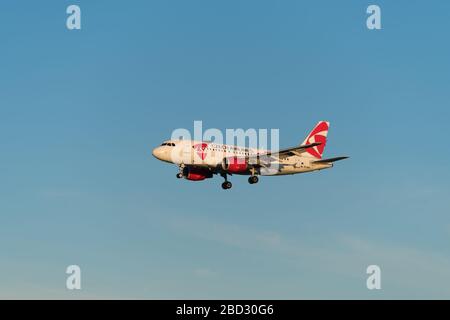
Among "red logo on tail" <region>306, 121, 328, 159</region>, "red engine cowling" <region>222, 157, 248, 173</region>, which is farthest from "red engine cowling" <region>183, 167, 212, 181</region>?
"red logo on tail" <region>306, 121, 328, 159</region>

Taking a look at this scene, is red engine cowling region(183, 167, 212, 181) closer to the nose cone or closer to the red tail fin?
the nose cone

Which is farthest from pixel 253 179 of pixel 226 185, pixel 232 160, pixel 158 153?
pixel 158 153

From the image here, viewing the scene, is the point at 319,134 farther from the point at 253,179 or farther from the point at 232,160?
the point at 232,160

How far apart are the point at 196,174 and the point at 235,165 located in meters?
5.29

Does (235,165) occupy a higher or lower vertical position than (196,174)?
higher

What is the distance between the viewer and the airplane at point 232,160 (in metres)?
99.6

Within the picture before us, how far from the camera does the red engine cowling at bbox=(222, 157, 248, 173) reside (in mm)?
101062

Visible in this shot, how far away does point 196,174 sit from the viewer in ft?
340

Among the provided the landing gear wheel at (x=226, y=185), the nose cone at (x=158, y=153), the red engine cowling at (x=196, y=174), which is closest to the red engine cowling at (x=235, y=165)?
the red engine cowling at (x=196, y=174)

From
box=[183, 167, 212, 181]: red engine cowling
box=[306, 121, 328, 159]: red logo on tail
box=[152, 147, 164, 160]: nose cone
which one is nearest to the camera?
box=[152, 147, 164, 160]: nose cone

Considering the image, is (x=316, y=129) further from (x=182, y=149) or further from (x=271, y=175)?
(x=182, y=149)
